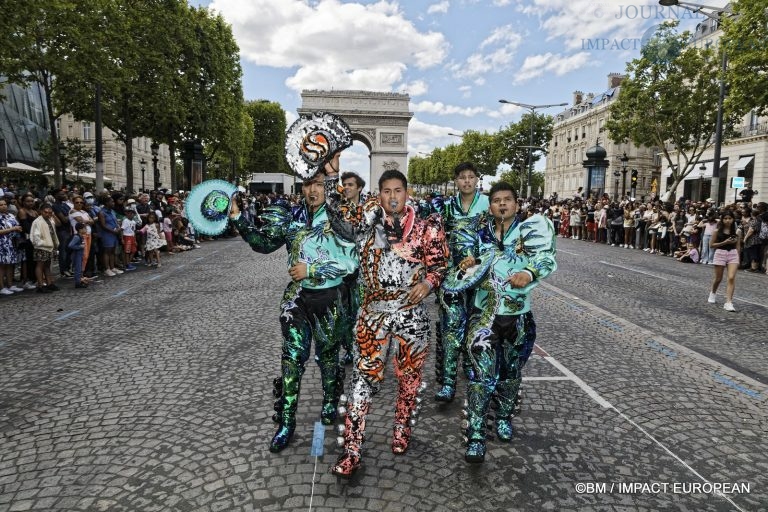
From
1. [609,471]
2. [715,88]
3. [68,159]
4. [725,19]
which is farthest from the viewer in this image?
[68,159]

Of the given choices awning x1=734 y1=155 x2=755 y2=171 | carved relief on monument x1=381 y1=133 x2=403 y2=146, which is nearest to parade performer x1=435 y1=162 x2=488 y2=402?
awning x1=734 y1=155 x2=755 y2=171

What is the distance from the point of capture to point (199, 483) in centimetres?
302

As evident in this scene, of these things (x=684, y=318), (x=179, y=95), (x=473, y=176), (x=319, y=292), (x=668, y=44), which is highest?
(x=668, y=44)

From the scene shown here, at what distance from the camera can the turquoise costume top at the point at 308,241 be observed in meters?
3.46

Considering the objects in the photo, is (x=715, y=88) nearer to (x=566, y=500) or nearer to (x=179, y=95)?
(x=179, y=95)

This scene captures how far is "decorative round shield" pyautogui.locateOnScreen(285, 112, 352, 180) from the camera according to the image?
345 cm

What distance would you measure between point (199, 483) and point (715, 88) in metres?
30.9

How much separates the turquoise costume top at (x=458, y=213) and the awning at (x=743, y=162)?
1510 inches

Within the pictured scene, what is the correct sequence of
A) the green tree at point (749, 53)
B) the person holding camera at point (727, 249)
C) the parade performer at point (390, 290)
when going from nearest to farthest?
the parade performer at point (390, 290), the person holding camera at point (727, 249), the green tree at point (749, 53)

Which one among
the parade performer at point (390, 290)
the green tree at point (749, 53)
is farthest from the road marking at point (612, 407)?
the green tree at point (749, 53)

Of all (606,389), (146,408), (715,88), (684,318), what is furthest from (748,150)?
(146,408)

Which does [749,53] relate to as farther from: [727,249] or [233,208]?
[233,208]

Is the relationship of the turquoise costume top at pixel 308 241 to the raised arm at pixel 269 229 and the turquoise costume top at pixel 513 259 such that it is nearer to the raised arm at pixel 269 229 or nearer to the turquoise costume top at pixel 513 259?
the raised arm at pixel 269 229

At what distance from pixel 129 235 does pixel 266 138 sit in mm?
59060
